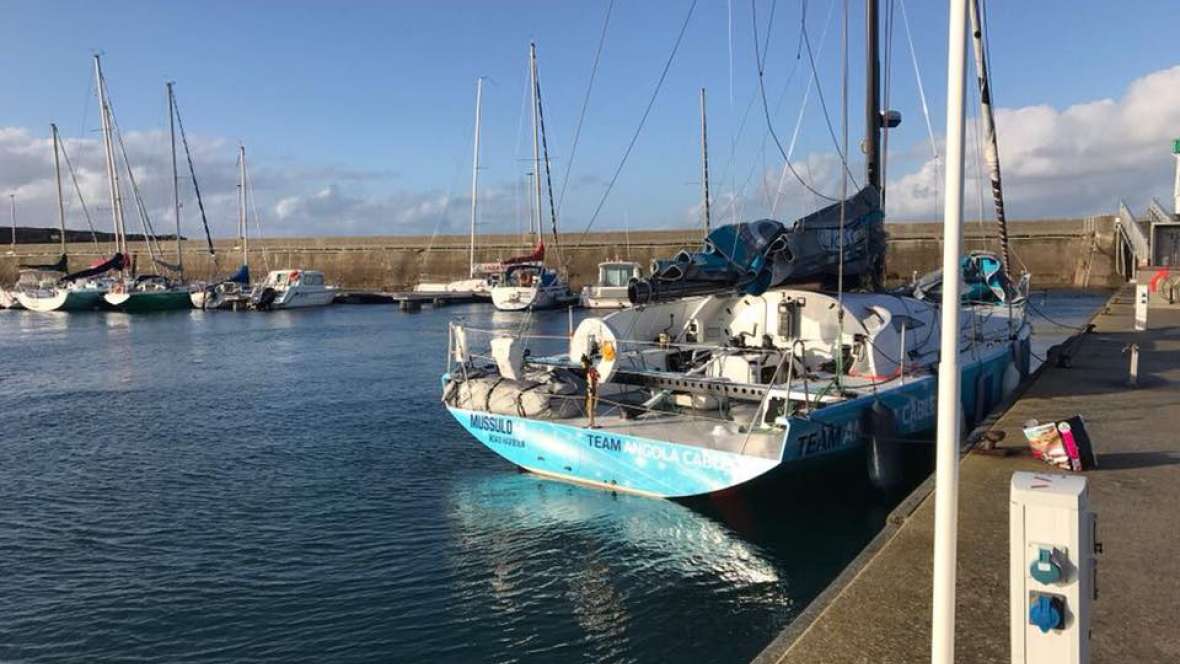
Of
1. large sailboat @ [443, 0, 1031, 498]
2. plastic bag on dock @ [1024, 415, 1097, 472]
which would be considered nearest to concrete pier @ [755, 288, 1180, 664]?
plastic bag on dock @ [1024, 415, 1097, 472]

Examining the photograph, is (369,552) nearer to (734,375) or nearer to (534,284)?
(734,375)

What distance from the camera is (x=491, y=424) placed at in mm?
12594

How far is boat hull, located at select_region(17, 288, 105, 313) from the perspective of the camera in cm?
6919

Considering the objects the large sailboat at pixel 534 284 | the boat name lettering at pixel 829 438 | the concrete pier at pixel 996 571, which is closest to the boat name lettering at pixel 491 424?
the boat name lettering at pixel 829 438

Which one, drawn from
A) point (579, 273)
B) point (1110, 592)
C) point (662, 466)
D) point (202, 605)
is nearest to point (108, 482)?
point (202, 605)

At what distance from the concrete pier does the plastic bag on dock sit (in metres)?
0.15

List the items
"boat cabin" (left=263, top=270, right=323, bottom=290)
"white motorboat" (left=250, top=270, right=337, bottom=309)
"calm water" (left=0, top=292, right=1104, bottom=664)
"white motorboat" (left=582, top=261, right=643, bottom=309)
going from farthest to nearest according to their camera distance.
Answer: "boat cabin" (left=263, top=270, right=323, bottom=290), "white motorboat" (left=250, top=270, right=337, bottom=309), "white motorboat" (left=582, top=261, right=643, bottom=309), "calm water" (left=0, top=292, right=1104, bottom=664)

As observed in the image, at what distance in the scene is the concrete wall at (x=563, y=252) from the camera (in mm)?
69812

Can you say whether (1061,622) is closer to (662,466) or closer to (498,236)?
(662,466)

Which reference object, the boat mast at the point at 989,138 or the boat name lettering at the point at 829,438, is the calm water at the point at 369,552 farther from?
the boat mast at the point at 989,138

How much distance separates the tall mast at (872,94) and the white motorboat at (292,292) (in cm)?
5796

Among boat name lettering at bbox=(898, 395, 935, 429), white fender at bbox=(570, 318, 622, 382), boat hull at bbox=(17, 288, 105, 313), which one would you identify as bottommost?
boat name lettering at bbox=(898, 395, 935, 429)

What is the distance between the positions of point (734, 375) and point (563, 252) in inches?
2749

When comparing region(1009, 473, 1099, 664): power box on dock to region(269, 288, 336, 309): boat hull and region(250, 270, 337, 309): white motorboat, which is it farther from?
region(269, 288, 336, 309): boat hull
